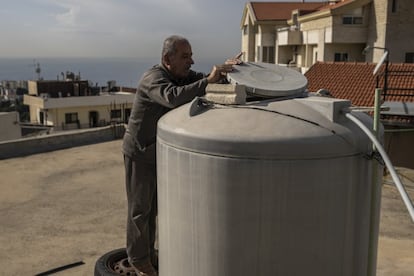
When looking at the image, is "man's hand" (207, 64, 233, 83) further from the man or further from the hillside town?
the hillside town

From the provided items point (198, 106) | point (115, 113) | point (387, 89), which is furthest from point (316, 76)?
point (115, 113)

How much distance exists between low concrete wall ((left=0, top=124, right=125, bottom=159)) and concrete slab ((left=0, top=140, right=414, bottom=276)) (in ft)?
2.16

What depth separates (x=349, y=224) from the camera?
2695 millimetres

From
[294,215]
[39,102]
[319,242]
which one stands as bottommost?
[39,102]

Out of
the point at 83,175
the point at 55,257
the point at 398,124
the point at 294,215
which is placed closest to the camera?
the point at 294,215

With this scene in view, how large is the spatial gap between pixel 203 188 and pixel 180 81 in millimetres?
1330

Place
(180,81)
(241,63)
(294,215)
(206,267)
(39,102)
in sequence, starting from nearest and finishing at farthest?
1. (294,215)
2. (206,267)
3. (241,63)
4. (180,81)
5. (39,102)

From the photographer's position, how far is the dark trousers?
→ 3.85m

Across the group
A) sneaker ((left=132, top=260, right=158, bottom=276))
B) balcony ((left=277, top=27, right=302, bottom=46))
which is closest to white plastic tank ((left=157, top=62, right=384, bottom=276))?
sneaker ((left=132, top=260, right=158, bottom=276))

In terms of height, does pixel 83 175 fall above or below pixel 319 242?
below

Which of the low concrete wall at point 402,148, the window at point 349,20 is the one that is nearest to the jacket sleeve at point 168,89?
the low concrete wall at point 402,148

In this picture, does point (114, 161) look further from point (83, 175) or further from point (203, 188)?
point (203, 188)

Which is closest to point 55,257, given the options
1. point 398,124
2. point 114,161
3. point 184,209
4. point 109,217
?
point 109,217

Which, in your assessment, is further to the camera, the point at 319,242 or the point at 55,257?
the point at 55,257
